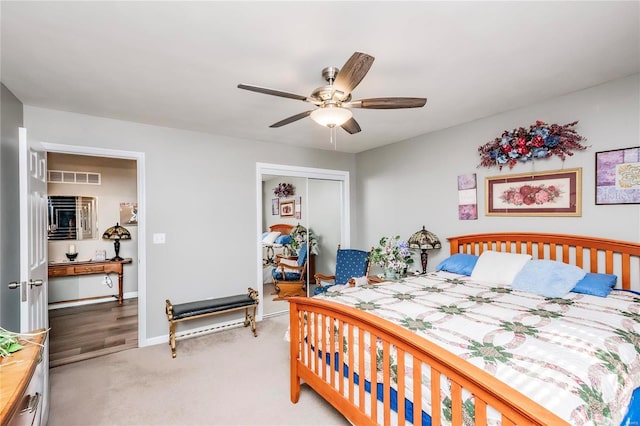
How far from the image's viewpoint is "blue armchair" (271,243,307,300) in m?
4.41

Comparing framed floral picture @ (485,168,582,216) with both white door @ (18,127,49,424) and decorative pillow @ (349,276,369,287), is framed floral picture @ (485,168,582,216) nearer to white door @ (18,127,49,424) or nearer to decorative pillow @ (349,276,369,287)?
decorative pillow @ (349,276,369,287)

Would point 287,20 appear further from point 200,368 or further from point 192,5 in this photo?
point 200,368

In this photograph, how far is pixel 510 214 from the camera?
10.4ft

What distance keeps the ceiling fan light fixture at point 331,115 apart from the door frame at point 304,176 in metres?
2.27

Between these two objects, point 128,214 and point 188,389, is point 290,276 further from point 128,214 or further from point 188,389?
point 128,214

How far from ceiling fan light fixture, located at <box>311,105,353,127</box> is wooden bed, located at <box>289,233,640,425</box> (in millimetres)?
1243

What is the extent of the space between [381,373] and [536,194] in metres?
2.45

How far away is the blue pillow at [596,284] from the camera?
2268mm

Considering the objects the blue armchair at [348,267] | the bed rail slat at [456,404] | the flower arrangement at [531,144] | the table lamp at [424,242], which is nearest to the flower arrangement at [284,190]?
the blue armchair at [348,267]

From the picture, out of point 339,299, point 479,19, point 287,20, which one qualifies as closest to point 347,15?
point 287,20

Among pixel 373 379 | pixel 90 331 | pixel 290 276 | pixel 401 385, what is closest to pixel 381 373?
pixel 373 379

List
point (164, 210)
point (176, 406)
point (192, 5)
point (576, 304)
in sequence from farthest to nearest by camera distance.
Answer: point (164, 210) < point (176, 406) < point (576, 304) < point (192, 5)

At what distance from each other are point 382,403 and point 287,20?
2183 millimetres

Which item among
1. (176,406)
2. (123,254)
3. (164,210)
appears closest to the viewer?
(176,406)
